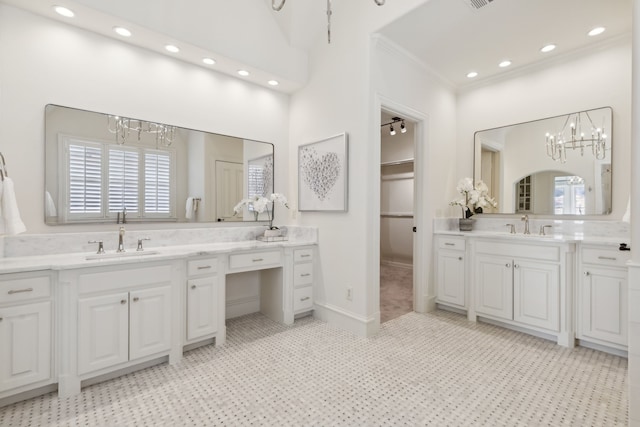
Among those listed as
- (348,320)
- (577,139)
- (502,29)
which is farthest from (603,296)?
(502,29)

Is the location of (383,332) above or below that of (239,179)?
below

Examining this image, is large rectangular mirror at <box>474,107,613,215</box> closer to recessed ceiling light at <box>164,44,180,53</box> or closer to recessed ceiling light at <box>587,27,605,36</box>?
recessed ceiling light at <box>587,27,605,36</box>

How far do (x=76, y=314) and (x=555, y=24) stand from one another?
4.44 metres

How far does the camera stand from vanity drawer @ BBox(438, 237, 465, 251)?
3381 mm

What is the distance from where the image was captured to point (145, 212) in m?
2.76

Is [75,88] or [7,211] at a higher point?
[75,88]

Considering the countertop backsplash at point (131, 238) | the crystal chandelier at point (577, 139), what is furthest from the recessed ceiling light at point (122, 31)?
the crystal chandelier at point (577, 139)

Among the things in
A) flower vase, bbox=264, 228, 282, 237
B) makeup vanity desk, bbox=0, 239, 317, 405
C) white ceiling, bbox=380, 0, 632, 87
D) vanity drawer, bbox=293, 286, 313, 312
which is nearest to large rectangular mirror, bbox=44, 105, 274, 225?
flower vase, bbox=264, 228, 282, 237

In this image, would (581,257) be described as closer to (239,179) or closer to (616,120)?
(616,120)

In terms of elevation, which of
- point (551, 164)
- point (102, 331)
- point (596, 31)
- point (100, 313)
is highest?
point (596, 31)

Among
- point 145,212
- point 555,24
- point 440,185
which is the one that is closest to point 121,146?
point 145,212

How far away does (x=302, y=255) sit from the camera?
329 cm

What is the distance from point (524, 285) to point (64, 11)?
15.0ft

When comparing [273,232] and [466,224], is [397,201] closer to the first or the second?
[466,224]
